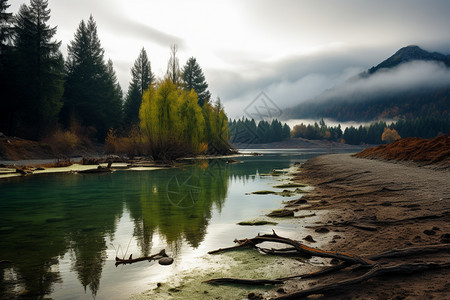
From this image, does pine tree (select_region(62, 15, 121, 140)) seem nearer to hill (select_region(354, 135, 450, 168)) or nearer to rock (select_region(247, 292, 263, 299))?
hill (select_region(354, 135, 450, 168))

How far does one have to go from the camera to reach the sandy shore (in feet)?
10.8

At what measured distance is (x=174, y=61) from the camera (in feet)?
141

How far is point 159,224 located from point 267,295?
4451 millimetres

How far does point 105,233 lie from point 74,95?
46.6 metres

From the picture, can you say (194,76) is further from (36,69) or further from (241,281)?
(241,281)

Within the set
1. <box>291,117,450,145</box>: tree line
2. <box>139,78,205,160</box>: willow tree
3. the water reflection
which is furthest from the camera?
<box>291,117,450,145</box>: tree line

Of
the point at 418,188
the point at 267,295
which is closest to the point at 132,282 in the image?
the point at 267,295

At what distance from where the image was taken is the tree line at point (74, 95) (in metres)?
32.2

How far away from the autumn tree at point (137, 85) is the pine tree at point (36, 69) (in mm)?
20050

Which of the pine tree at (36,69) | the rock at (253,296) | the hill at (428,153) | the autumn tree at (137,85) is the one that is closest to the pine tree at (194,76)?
the autumn tree at (137,85)

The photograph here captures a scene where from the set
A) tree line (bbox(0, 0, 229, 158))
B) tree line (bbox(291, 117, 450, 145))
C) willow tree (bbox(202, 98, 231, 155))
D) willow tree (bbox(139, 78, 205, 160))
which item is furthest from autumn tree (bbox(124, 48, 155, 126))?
tree line (bbox(291, 117, 450, 145))

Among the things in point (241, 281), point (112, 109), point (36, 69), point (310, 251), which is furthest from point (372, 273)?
point (112, 109)

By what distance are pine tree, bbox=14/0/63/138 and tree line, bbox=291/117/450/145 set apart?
14244 centimetres

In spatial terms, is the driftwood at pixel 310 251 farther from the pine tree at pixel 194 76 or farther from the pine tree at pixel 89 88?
the pine tree at pixel 194 76
